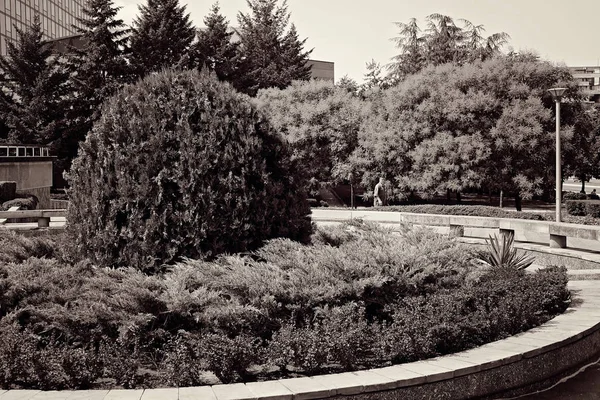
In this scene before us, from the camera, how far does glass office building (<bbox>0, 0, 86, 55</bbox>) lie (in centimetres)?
5222

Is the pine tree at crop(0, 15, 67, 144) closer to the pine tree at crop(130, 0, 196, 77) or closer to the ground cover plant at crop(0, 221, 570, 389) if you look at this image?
the pine tree at crop(130, 0, 196, 77)

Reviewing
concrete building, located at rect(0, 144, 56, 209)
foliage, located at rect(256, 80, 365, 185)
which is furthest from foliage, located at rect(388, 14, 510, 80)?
concrete building, located at rect(0, 144, 56, 209)

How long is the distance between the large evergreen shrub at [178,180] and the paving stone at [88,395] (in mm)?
2525

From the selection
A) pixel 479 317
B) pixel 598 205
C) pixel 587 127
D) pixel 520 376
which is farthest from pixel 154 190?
pixel 587 127

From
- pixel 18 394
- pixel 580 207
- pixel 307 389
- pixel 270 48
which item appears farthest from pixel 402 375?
pixel 270 48

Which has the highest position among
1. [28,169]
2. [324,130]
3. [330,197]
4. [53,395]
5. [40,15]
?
[40,15]

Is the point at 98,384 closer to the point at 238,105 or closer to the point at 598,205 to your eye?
the point at 238,105

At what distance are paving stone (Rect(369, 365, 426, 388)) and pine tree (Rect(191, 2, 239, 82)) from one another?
40.5m

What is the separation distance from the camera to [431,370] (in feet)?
17.5

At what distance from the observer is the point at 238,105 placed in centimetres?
804

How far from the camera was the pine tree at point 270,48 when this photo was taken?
5109 cm

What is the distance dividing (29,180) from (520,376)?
98.4 ft

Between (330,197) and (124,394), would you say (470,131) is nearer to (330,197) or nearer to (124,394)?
(330,197)

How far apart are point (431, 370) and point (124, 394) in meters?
2.41
